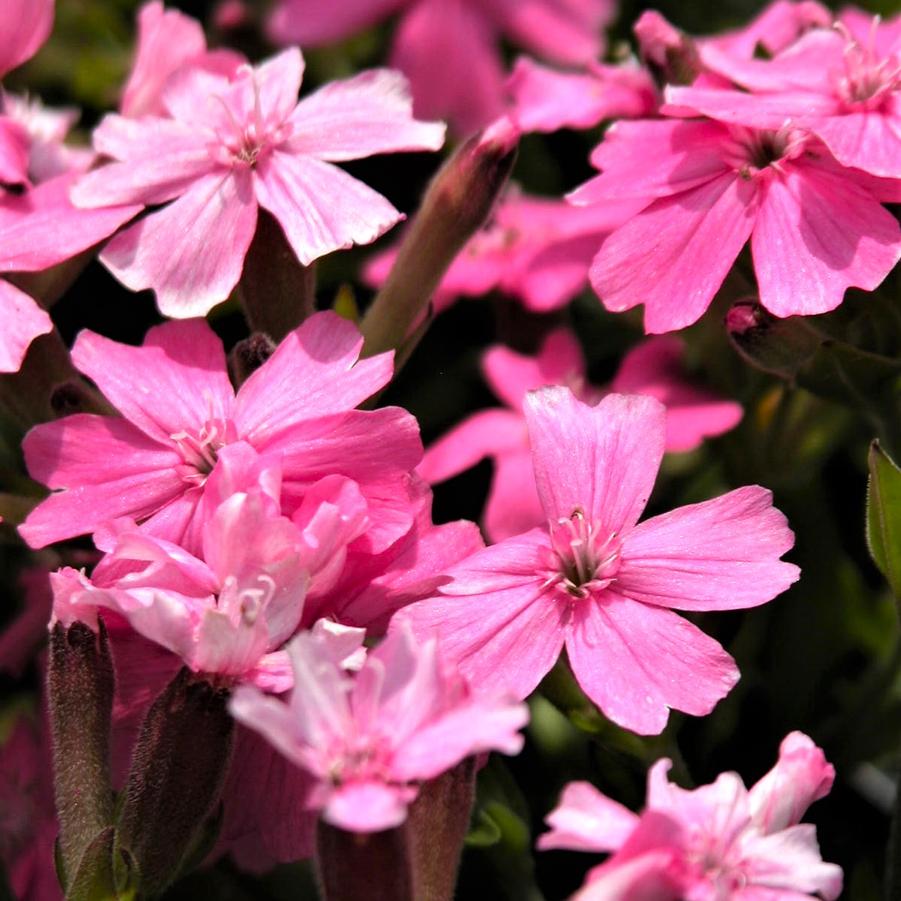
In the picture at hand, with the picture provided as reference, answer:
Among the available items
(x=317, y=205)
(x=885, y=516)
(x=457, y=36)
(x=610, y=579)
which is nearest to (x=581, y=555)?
(x=610, y=579)

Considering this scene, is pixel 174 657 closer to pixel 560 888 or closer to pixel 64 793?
pixel 64 793

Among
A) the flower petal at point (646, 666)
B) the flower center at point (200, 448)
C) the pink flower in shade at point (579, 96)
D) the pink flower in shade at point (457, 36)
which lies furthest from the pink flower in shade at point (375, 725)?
the pink flower in shade at point (457, 36)

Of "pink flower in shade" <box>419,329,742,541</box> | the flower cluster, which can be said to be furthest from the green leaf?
"pink flower in shade" <box>419,329,742,541</box>

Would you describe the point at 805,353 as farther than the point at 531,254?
No

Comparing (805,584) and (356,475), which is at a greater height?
(356,475)

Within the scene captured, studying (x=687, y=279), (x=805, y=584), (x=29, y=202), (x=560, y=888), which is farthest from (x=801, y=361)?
(x=29, y=202)

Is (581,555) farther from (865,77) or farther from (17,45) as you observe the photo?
(17,45)
